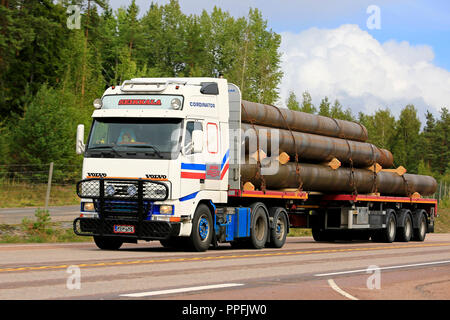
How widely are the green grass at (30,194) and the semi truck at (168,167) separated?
1637 centimetres

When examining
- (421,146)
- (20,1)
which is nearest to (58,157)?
(20,1)

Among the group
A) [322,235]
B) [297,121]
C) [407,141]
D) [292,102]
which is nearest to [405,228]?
[322,235]

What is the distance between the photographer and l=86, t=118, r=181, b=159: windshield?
17467mm

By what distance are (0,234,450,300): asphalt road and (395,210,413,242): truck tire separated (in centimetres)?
1222

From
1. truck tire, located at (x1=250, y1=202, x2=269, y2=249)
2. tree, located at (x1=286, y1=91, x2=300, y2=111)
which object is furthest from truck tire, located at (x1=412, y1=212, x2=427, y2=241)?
tree, located at (x1=286, y1=91, x2=300, y2=111)

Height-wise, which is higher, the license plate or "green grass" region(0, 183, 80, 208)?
"green grass" region(0, 183, 80, 208)

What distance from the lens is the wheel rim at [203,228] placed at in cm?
1845

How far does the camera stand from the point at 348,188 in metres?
27.0

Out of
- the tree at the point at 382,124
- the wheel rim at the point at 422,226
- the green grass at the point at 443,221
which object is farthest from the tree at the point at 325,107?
the wheel rim at the point at 422,226

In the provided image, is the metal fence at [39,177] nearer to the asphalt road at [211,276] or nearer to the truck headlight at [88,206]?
the truck headlight at [88,206]

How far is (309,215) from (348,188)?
5.63 ft

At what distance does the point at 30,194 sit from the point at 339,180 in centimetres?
1563

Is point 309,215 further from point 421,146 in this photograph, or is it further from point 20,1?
point 421,146

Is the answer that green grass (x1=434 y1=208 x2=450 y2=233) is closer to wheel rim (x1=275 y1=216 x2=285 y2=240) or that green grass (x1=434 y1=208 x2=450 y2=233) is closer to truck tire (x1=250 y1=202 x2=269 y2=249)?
wheel rim (x1=275 y1=216 x2=285 y2=240)
